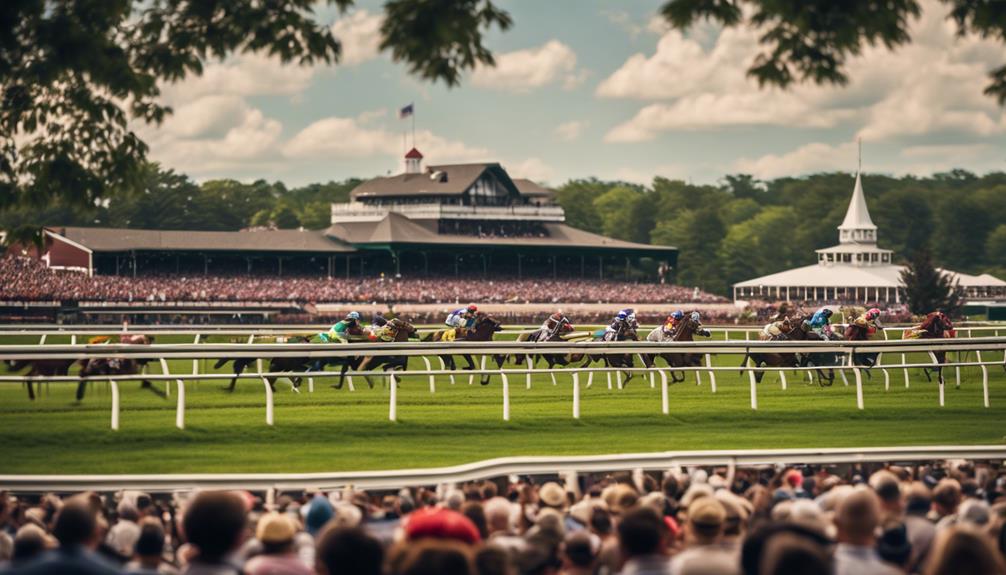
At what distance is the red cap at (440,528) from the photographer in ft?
21.9

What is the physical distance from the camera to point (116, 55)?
12555 millimetres

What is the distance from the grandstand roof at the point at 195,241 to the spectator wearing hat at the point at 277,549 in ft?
201

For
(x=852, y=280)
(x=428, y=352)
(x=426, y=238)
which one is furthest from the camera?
(x=852, y=280)

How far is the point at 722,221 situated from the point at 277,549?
392 ft

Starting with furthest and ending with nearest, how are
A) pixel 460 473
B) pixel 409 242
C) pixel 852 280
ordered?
pixel 852 280
pixel 409 242
pixel 460 473

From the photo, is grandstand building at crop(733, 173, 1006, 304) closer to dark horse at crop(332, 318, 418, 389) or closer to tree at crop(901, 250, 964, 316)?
tree at crop(901, 250, 964, 316)

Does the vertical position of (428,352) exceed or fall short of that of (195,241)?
it falls short

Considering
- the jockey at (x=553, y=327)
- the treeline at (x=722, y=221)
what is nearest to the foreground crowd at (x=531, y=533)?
the jockey at (x=553, y=327)

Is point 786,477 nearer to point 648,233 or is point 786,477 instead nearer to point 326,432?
point 326,432

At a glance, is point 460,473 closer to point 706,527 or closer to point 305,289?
point 706,527

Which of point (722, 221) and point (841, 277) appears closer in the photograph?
point (841, 277)

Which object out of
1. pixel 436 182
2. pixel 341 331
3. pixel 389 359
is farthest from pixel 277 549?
pixel 436 182

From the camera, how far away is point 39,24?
11.9 metres

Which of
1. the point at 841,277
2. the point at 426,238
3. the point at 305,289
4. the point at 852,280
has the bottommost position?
the point at 305,289
